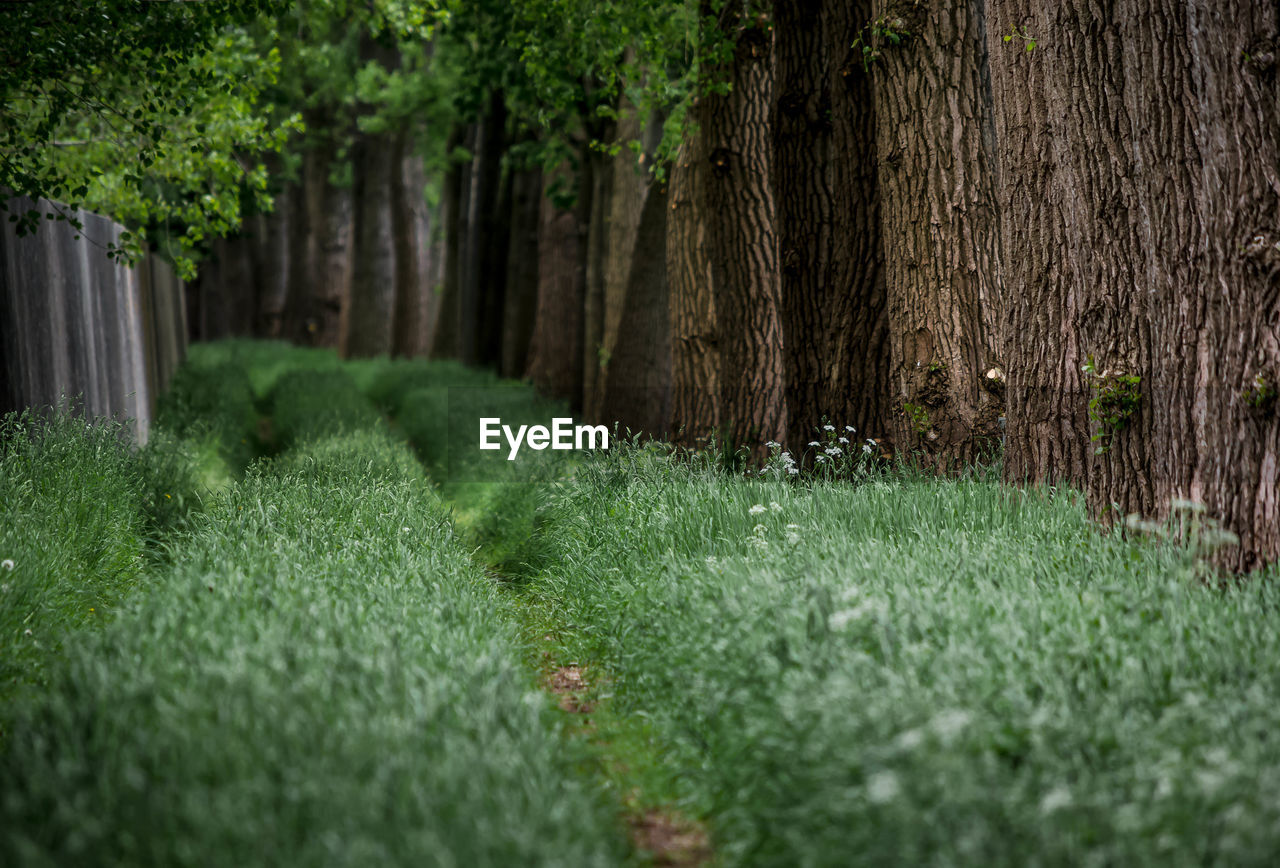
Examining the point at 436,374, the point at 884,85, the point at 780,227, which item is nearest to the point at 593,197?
the point at 436,374

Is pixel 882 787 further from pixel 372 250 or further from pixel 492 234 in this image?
pixel 372 250

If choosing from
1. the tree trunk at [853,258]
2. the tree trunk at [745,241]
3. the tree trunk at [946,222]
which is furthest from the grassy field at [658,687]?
the tree trunk at [745,241]

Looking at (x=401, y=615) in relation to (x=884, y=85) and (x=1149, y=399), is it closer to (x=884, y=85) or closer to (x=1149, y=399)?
(x=1149, y=399)

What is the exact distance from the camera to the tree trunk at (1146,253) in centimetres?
402

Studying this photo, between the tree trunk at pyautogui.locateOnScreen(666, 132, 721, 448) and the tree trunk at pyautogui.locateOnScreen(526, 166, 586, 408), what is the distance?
5471mm

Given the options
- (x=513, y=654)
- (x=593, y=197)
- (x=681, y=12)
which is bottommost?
(x=513, y=654)

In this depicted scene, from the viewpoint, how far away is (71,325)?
7.82 metres

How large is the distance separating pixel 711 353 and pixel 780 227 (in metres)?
1.66

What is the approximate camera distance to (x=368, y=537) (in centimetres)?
525

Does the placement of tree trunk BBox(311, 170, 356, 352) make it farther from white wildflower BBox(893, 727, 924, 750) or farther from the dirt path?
white wildflower BBox(893, 727, 924, 750)

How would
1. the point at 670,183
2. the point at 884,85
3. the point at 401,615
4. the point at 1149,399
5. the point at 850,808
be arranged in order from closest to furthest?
the point at 850,808 < the point at 401,615 < the point at 1149,399 < the point at 884,85 < the point at 670,183

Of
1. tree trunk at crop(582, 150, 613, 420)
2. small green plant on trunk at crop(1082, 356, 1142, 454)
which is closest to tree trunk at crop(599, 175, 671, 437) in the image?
tree trunk at crop(582, 150, 613, 420)

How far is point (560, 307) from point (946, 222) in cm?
942
